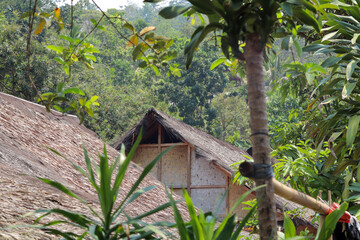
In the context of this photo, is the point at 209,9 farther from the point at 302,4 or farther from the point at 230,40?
the point at 302,4

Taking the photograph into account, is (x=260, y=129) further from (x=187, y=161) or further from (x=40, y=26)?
(x=187, y=161)

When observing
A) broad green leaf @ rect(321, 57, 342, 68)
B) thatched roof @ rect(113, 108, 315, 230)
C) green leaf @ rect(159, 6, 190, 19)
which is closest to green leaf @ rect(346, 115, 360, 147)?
broad green leaf @ rect(321, 57, 342, 68)

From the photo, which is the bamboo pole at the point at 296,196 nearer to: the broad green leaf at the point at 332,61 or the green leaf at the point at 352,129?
the green leaf at the point at 352,129

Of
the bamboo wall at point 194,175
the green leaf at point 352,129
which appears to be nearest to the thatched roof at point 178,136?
the bamboo wall at point 194,175

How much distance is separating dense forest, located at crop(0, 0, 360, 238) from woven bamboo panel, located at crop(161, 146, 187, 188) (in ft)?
6.55

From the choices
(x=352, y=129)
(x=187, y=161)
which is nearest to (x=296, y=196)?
(x=352, y=129)

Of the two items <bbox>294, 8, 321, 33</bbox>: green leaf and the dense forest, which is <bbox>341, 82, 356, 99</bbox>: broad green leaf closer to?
the dense forest

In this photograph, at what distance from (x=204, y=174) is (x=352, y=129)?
7.87 m

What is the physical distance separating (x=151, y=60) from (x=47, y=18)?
0.52m

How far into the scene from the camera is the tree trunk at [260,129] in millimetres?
1390

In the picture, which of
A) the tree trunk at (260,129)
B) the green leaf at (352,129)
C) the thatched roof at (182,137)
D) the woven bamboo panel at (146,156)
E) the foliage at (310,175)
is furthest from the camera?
the woven bamboo panel at (146,156)

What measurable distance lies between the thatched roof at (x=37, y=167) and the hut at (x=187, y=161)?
3651mm

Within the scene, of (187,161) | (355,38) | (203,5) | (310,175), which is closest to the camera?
(203,5)

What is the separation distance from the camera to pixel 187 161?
1069cm
